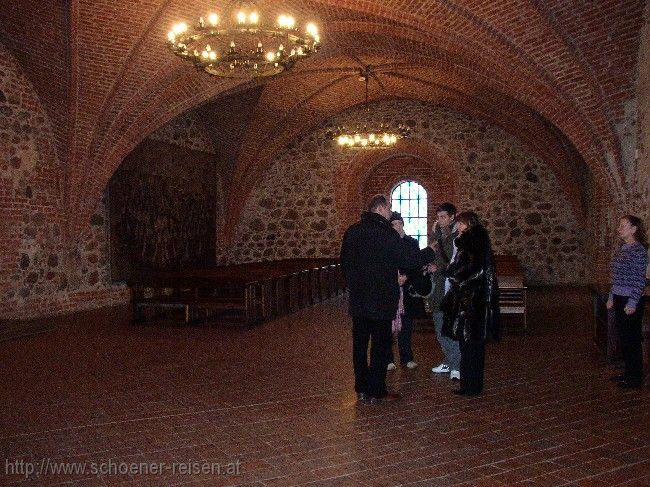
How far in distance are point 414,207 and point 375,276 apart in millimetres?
12441

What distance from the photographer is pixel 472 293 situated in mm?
5418

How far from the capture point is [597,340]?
7652 millimetres

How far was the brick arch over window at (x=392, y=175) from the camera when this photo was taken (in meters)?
16.6

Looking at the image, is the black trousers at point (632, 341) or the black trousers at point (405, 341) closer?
the black trousers at point (632, 341)

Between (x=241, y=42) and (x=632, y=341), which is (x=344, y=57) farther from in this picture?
(x=632, y=341)

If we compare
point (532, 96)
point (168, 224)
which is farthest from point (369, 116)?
point (532, 96)

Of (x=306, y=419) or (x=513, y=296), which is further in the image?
(x=513, y=296)

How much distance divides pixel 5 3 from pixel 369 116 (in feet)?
31.6

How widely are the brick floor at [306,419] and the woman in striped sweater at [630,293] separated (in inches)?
8.2

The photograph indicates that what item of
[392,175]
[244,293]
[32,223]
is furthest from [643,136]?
[32,223]

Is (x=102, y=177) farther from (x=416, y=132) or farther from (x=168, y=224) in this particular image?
(x=416, y=132)

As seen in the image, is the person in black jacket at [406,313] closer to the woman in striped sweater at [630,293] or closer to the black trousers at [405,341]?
the black trousers at [405,341]

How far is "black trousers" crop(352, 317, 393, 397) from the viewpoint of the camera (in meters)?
5.23

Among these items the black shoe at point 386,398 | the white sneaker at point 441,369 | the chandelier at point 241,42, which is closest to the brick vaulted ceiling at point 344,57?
the chandelier at point 241,42
